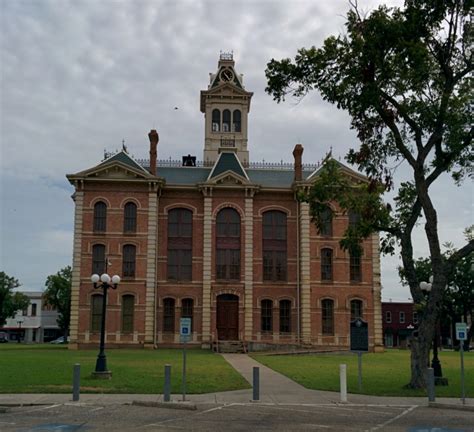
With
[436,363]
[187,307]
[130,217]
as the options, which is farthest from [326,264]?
[436,363]

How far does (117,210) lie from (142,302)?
268 inches

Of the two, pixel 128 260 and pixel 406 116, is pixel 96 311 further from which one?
pixel 406 116

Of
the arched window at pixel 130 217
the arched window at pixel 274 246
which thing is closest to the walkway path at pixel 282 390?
the arched window at pixel 274 246

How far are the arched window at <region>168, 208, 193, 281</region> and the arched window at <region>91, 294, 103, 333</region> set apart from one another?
5245mm

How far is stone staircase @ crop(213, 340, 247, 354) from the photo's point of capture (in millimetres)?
42844

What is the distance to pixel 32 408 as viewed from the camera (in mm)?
15281

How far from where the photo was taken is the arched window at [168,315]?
45.8m

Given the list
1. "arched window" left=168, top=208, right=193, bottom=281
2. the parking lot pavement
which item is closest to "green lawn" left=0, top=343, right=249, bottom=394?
the parking lot pavement

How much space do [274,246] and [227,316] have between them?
6.17 metres

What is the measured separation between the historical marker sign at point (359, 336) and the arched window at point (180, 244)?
27.2 metres

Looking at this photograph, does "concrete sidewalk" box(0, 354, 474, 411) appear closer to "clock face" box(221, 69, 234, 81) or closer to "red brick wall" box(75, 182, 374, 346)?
"red brick wall" box(75, 182, 374, 346)

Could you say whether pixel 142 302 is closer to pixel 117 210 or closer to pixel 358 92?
pixel 117 210

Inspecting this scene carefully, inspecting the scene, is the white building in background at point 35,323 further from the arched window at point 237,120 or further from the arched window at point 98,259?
the arched window at point 98,259

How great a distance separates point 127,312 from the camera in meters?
44.9
